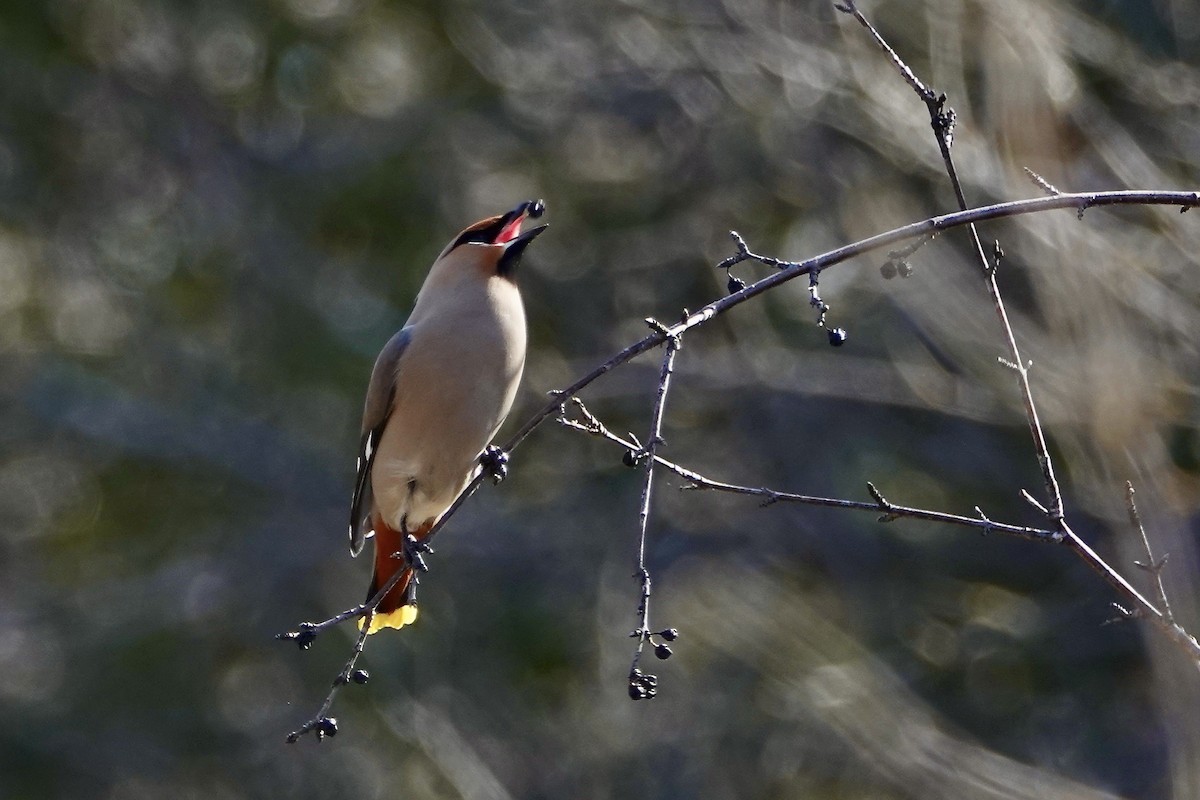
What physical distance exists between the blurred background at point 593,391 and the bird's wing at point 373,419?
2005mm

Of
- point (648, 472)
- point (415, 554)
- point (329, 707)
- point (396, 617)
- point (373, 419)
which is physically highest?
point (373, 419)

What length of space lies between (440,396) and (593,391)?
4014 mm

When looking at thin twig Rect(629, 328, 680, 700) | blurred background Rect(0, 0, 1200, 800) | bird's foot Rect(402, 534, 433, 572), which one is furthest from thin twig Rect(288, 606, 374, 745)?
blurred background Rect(0, 0, 1200, 800)

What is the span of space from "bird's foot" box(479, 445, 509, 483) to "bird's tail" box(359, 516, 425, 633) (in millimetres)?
446

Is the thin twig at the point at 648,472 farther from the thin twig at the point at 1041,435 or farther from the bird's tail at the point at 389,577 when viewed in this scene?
the bird's tail at the point at 389,577

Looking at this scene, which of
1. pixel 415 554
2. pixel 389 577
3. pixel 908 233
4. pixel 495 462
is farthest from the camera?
pixel 389 577

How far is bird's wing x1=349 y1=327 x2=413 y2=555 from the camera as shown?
5.10m

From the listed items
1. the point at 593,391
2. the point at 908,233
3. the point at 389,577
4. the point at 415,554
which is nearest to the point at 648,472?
the point at 908,233

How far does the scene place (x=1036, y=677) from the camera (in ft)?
26.5

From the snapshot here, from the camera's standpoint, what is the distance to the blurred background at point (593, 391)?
21.8 ft

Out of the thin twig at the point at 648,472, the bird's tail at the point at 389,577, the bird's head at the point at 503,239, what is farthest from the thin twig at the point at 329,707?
the bird's head at the point at 503,239

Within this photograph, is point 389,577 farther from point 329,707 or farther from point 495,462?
point 329,707

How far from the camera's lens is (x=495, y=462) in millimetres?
4316

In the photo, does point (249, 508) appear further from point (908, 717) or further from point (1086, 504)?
point (1086, 504)
